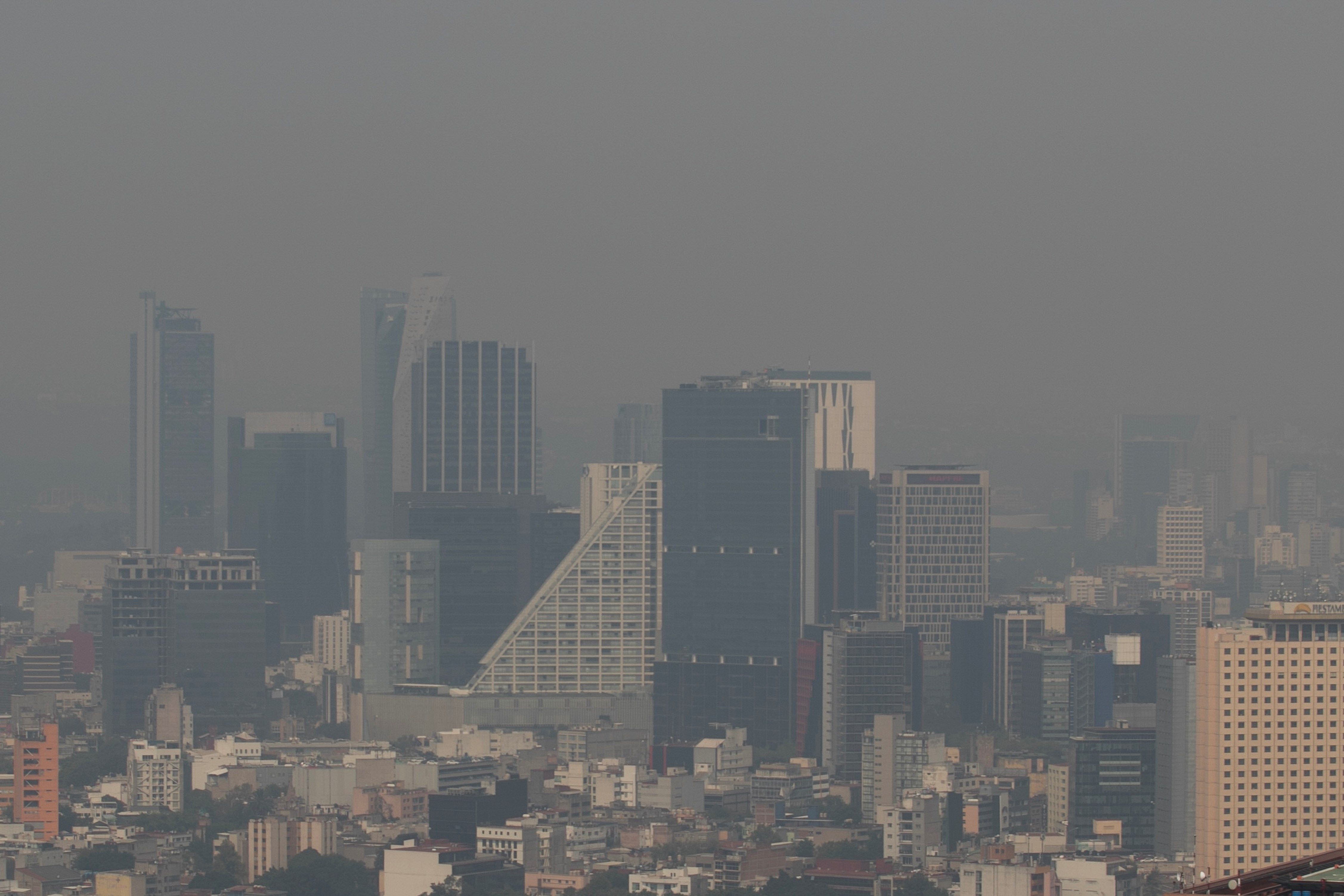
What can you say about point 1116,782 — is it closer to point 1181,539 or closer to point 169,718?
point 169,718

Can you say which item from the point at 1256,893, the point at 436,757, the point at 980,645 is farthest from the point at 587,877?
the point at 1256,893

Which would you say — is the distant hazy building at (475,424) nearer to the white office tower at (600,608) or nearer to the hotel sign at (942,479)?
the white office tower at (600,608)

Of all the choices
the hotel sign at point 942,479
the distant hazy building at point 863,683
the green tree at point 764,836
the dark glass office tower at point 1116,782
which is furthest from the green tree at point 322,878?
the hotel sign at point 942,479

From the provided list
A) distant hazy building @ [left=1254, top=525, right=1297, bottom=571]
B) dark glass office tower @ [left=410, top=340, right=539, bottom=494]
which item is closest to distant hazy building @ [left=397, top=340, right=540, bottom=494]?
dark glass office tower @ [left=410, top=340, right=539, bottom=494]

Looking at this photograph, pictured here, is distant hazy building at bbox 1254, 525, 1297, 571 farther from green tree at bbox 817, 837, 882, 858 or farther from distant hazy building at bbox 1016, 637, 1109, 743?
green tree at bbox 817, 837, 882, 858

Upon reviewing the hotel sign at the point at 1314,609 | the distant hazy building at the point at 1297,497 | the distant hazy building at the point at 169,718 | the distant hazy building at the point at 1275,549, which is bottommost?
the distant hazy building at the point at 169,718
